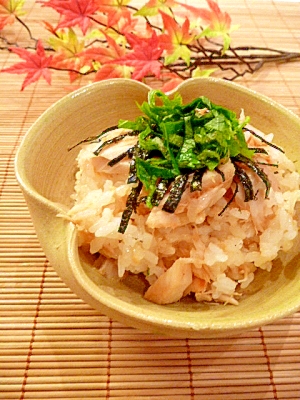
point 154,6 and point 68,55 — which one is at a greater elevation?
point 154,6

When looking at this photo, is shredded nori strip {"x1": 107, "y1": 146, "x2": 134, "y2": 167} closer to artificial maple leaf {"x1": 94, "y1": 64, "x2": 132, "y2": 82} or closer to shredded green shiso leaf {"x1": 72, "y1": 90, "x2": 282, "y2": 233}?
shredded green shiso leaf {"x1": 72, "y1": 90, "x2": 282, "y2": 233}

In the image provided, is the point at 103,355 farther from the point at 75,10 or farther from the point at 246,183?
the point at 75,10

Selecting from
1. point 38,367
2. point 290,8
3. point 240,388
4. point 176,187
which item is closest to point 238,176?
point 176,187

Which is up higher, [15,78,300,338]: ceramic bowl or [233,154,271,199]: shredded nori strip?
[233,154,271,199]: shredded nori strip

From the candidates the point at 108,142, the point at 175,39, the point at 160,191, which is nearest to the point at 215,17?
the point at 175,39

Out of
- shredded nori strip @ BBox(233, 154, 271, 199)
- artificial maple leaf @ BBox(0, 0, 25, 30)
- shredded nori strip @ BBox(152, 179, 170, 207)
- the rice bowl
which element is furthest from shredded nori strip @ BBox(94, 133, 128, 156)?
artificial maple leaf @ BBox(0, 0, 25, 30)

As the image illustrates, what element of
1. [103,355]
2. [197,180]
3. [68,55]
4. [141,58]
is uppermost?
[197,180]

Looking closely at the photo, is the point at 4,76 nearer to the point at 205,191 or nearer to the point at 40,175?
the point at 40,175

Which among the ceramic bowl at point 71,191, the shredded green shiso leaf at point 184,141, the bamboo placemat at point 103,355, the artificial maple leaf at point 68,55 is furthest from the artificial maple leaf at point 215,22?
the bamboo placemat at point 103,355
